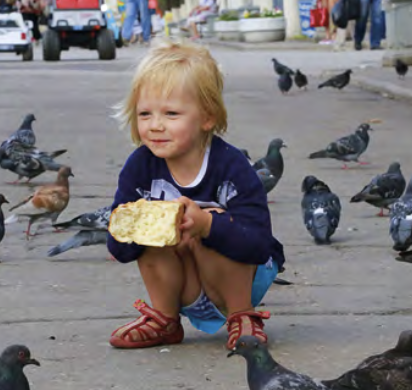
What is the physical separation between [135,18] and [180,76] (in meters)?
39.5

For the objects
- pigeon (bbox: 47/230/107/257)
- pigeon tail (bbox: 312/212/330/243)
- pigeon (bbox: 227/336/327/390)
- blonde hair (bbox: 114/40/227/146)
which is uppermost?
blonde hair (bbox: 114/40/227/146)

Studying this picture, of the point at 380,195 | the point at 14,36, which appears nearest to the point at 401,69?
the point at 380,195

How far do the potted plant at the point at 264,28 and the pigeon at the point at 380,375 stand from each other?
34.9 metres

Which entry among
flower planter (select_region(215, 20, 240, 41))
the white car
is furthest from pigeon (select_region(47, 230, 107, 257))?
flower planter (select_region(215, 20, 240, 41))

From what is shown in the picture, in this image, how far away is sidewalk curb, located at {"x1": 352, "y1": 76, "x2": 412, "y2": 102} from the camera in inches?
693

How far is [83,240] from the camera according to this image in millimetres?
7426

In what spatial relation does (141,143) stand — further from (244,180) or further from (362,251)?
(362,251)

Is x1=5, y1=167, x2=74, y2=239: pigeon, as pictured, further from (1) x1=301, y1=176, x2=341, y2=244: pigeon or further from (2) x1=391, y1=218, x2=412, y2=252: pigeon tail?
(2) x1=391, y1=218, x2=412, y2=252: pigeon tail

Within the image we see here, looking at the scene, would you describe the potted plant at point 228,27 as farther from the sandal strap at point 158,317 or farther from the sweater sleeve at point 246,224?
the sweater sleeve at point 246,224

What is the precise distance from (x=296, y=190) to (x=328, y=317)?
4298 mm

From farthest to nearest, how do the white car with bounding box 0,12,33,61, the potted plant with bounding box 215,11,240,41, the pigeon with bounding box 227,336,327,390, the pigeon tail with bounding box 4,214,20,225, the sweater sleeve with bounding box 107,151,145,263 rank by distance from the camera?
1. the potted plant with bounding box 215,11,240,41
2. the white car with bounding box 0,12,33,61
3. the pigeon tail with bounding box 4,214,20,225
4. the sweater sleeve with bounding box 107,151,145,263
5. the pigeon with bounding box 227,336,327,390

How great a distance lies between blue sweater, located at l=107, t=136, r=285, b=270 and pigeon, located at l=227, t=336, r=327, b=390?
0.73 meters

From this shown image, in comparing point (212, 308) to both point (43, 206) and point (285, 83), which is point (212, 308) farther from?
point (285, 83)

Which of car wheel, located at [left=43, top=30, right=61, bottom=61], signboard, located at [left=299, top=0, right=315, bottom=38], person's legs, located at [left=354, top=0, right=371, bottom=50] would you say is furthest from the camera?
signboard, located at [left=299, top=0, right=315, bottom=38]
